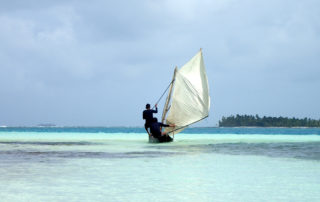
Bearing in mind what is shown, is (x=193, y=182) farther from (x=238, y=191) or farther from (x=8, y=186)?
(x=8, y=186)

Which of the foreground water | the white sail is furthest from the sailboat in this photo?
the foreground water

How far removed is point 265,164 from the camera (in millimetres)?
11672

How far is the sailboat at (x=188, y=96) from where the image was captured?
24094 millimetres

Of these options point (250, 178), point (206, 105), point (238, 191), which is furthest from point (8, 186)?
point (206, 105)

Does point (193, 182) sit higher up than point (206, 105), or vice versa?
point (206, 105)

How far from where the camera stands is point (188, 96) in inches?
956

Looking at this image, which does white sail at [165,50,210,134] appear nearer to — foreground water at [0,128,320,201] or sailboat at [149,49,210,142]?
sailboat at [149,49,210,142]

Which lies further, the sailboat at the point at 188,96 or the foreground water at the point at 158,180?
the sailboat at the point at 188,96

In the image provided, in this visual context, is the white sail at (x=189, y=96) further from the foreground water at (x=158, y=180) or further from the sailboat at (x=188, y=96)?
the foreground water at (x=158, y=180)

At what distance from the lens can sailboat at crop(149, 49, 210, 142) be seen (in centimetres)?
2409

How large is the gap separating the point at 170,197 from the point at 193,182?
1.56 m

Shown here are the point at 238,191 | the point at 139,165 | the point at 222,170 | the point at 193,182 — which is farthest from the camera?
the point at 139,165

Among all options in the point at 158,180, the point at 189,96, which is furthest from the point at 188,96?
the point at 158,180

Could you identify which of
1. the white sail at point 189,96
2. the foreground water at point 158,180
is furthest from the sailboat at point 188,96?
the foreground water at point 158,180
